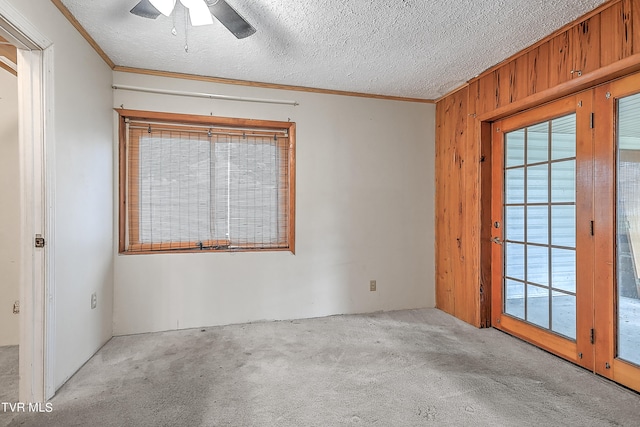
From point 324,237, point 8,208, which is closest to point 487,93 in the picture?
point 324,237

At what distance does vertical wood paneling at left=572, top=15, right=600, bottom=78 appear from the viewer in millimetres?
2074

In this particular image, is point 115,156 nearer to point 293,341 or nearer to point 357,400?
point 293,341

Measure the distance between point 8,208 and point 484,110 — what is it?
13.9 feet

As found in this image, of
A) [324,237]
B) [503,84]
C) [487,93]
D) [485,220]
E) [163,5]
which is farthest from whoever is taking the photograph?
[324,237]

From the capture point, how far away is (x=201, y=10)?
1.79 metres

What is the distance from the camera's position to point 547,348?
2.53 meters

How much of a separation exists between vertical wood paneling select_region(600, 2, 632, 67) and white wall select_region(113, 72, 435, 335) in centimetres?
182

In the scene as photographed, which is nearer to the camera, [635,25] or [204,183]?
[635,25]

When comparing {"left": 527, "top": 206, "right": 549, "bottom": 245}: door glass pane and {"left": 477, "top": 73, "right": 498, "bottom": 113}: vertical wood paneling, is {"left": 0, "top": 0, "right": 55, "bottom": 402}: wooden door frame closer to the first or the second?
{"left": 477, "top": 73, "right": 498, "bottom": 113}: vertical wood paneling

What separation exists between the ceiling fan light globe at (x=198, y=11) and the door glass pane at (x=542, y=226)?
262cm

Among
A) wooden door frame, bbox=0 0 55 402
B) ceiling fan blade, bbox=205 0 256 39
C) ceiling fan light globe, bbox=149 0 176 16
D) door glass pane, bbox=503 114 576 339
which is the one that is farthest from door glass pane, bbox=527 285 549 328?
wooden door frame, bbox=0 0 55 402

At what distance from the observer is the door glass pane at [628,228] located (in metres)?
1.97

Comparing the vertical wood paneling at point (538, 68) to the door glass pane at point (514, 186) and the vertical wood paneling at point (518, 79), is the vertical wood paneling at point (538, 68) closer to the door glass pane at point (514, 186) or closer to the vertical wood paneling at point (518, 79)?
the vertical wood paneling at point (518, 79)

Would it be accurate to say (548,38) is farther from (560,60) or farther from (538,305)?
(538,305)
